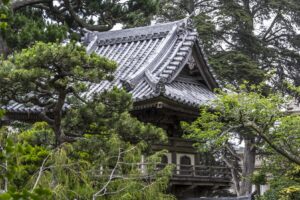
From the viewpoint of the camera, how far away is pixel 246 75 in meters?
24.1

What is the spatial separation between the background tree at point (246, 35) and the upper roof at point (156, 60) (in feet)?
29.7

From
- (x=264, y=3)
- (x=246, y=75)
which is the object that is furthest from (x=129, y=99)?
(x=264, y=3)

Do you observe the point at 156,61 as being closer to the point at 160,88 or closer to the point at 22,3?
the point at 160,88

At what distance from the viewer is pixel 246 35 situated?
25.9 meters

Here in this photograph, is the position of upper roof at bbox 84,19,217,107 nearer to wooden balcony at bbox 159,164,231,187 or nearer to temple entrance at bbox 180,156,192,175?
temple entrance at bbox 180,156,192,175

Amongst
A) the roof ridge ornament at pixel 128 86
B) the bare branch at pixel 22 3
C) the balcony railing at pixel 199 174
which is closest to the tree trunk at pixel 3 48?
the bare branch at pixel 22 3

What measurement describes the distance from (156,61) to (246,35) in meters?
13.1

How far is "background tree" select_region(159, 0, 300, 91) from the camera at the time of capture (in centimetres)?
2448

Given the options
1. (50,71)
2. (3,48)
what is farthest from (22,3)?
(50,71)

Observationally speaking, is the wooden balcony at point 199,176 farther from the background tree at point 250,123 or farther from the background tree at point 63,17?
the background tree at point 63,17

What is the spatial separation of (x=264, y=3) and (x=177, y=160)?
617 inches

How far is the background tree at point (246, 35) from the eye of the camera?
80.3ft

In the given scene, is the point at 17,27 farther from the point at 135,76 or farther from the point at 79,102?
the point at 79,102

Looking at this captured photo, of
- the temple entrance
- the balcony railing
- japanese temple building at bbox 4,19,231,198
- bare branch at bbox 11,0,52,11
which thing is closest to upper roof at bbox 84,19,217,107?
japanese temple building at bbox 4,19,231,198
